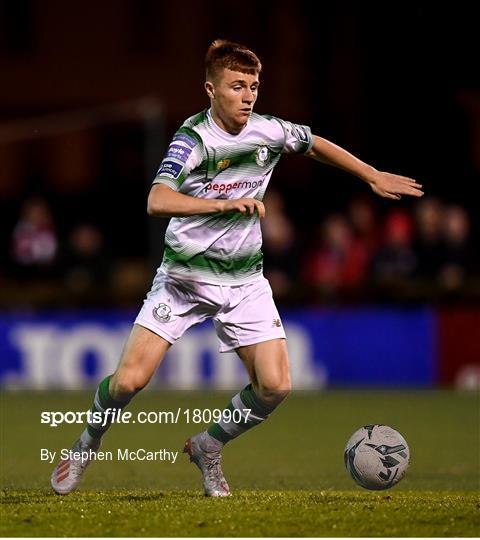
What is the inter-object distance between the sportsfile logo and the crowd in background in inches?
354

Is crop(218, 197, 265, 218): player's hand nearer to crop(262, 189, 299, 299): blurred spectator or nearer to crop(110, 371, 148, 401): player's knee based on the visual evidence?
crop(110, 371, 148, 401): player's knee

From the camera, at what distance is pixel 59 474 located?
360 inches

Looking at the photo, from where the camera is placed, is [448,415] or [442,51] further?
[442,51]

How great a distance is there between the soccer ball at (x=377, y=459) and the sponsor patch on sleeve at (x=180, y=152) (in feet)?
7.21

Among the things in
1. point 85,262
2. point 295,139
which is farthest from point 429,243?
point 295,139

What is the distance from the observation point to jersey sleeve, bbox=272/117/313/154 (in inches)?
356

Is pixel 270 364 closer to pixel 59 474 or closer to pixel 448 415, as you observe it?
pixel 59 474

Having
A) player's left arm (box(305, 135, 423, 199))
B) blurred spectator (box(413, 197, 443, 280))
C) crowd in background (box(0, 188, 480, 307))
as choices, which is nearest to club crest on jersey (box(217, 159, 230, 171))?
player's left arm (box(305, 135, 423, 199))

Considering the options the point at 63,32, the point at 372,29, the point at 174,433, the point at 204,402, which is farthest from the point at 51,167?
the point at 174,433

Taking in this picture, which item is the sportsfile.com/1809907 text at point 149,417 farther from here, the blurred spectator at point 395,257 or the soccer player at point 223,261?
the soccer player at point 223,261

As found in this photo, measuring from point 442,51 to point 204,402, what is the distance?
13639mm

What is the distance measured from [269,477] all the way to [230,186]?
279 centimetres

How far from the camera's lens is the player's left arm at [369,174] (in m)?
9.00

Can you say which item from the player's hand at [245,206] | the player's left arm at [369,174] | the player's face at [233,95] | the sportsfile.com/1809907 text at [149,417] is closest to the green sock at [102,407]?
the player's hand at [245,206]
